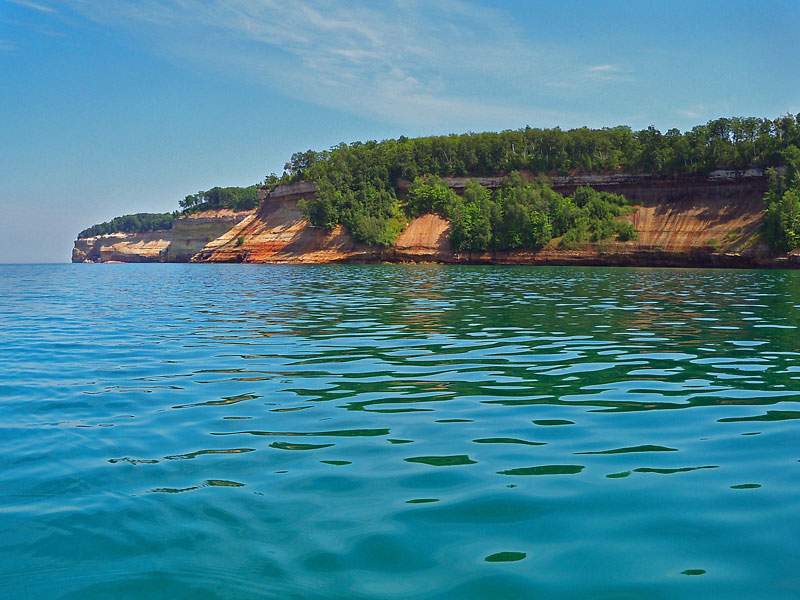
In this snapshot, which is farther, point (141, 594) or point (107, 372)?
point (107, 372)

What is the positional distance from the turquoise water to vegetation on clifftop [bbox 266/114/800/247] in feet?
290

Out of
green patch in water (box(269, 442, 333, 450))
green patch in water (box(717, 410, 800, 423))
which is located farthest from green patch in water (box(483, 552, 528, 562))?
green patch in water (box(717, 410, 800, 423))

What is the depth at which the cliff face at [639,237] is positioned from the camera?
84062 millimetres

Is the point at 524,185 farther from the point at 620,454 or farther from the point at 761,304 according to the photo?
the point at 620,454

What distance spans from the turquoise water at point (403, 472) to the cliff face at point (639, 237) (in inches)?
2969

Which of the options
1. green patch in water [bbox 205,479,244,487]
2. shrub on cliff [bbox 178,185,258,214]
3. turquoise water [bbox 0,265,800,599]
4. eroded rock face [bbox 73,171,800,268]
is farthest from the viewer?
shrub on cliff [bbox 178,185,258,214]

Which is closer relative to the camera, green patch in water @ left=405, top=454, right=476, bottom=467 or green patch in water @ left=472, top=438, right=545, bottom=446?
green patch in water @ left=405, top=454, right=476, bottom=467

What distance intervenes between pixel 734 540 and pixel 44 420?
8.25 m

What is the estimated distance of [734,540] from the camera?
15.6 feet

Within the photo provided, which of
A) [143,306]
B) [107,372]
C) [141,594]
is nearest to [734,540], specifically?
[141,594]

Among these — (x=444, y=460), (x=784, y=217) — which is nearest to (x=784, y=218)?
(x=784, y=217)

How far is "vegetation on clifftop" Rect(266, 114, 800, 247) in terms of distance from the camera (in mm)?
94688

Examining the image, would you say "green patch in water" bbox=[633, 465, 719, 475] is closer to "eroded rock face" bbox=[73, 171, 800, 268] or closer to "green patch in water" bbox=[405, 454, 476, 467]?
"green patch in water" bbox=[405, 454, 476, 467]

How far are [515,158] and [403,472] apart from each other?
378 feet
